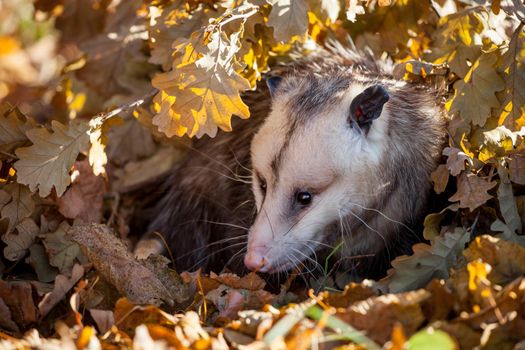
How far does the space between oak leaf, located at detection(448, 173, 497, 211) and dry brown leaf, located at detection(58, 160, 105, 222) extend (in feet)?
3.36

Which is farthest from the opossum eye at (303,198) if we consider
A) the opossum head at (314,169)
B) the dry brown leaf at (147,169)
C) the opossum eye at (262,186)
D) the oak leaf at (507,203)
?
the dry brown leaf at (147,169)

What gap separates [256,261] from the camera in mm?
1821

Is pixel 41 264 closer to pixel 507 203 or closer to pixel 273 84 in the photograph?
pixel 273 84

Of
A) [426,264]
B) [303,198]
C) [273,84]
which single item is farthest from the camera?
[273,84]

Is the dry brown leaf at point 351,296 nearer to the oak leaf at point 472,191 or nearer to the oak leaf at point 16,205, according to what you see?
the oak leaf at point 472,191

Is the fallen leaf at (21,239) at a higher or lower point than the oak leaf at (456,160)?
lower

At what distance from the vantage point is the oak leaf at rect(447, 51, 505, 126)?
1821 mm

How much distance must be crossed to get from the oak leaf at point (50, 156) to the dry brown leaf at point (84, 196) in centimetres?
17

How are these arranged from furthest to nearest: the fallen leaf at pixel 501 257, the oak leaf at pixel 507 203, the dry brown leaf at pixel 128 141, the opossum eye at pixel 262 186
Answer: the dry brown leaf at pixel 128 141 < the opossum eye at pixel 262 186 < the oak leaf at pixel 507 203 < the fallen leaf at pixel 501 257

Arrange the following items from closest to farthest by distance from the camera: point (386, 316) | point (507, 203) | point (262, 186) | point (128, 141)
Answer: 1. point (386, 316)
2. point (507, 203)
3. point (262, 186)
4. point (128, 141)

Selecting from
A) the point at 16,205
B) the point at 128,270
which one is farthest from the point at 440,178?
the point at 16,205

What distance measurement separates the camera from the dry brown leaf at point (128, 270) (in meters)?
1.77

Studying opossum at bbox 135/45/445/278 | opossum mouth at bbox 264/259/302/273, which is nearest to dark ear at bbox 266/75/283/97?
opossum at bbox 135/45/445/278

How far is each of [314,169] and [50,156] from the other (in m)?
0.68
